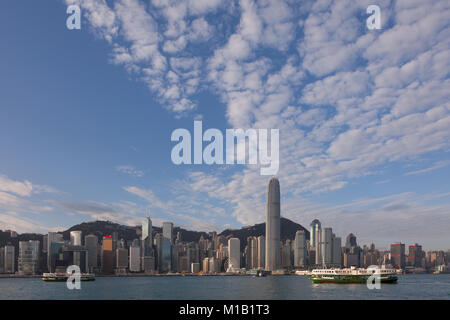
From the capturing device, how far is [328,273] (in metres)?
158

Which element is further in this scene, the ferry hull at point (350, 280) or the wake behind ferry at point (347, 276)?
the wake behind ferry at point (347, 276)

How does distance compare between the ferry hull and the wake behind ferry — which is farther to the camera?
the wake behind ferry

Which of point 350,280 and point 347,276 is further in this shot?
point 347,276

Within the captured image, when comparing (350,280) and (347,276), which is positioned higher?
(347,276)
